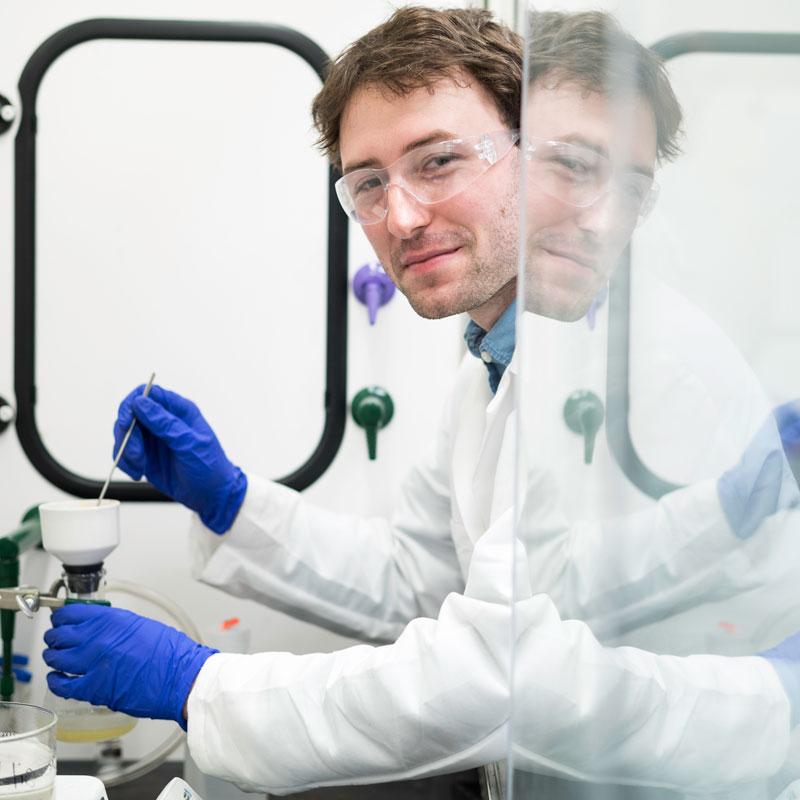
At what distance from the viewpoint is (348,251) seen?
1696 millimetres

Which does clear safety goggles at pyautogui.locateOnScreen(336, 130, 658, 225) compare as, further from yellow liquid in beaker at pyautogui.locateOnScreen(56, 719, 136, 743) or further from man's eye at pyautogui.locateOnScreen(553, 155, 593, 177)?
yellow liquid in beaker at pyautogui.locateOnScreen(56, 719, 136, 743)

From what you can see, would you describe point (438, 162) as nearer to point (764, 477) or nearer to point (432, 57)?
point (432, 57)

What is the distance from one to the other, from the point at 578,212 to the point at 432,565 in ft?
3.84

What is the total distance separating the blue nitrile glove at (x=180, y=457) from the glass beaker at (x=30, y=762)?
631mm

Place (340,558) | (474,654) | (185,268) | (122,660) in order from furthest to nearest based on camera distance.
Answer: (185,268)
(340,558)
(122,660)
(474,654)

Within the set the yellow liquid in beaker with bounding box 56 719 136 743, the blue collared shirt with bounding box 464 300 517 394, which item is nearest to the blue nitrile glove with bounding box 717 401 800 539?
the blue collared shirt with bounding box 464 300 517 394

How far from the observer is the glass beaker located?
82cm

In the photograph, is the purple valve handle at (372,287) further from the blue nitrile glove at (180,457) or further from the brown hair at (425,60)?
the blue nitrile glove at (180,457)

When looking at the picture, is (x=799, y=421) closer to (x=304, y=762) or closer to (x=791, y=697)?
(x=791, y=697)

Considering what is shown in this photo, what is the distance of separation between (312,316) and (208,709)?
2.76 feet

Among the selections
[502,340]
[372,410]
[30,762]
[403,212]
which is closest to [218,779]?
[30,762]

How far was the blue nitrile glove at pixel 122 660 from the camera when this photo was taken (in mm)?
1117

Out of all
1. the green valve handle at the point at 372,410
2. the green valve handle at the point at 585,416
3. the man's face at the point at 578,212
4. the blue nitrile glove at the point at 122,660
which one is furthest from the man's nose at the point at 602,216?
the green valve handle at the point at 372,410

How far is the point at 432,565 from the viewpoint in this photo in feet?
5.37
